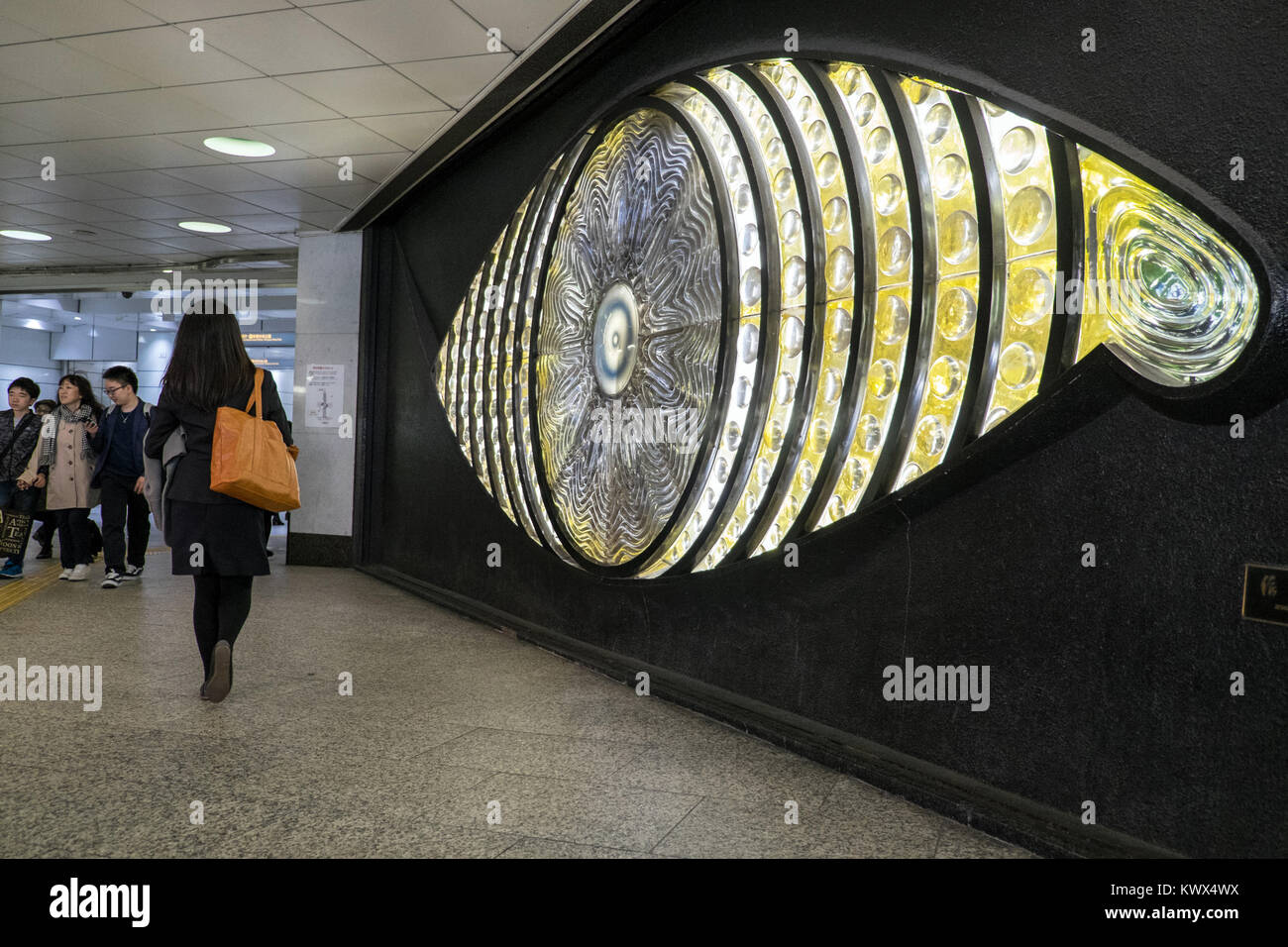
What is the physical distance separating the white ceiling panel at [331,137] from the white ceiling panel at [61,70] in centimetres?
78

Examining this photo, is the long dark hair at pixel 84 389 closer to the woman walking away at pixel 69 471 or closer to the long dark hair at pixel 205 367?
the woman walking away at pixel 69 471

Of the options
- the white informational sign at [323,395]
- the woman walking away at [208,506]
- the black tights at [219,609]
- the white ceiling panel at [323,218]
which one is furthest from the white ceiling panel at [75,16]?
the white informational sign at [323,395]

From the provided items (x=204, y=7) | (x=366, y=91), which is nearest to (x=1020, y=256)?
(x=204, y=7)

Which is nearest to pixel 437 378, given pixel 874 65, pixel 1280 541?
pixel 874 65

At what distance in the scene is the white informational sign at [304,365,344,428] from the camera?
7672 millimetres

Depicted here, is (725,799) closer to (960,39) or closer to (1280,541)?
(1280,541)

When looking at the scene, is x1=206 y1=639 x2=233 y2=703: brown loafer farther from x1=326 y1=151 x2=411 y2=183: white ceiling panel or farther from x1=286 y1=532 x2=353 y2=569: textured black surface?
x1=286 y1=532 x2=353 y2=569: textured black surface

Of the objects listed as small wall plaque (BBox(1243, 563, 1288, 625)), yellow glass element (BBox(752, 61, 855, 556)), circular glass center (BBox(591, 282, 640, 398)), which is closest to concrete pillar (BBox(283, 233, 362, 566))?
circular glass center (BBox(591, 282, 640, 398))

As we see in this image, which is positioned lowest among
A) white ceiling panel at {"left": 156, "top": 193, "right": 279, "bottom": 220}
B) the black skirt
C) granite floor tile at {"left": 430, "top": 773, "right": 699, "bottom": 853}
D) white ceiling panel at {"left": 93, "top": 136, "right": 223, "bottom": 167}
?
granite floor tile at {"left": 430, "top": 773, "right": 699, "bottom": 853}

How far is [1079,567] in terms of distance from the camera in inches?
83.8

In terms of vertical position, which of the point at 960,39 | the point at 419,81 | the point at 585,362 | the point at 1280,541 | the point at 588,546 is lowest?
the point at 588,546

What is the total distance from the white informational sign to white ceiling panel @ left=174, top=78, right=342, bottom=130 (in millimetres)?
2573

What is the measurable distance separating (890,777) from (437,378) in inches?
178

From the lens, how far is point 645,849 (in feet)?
6.83
